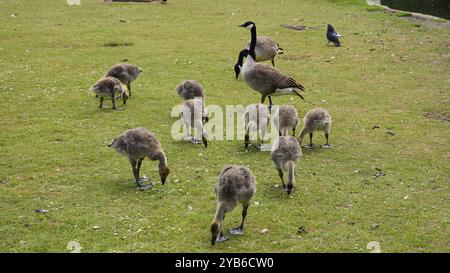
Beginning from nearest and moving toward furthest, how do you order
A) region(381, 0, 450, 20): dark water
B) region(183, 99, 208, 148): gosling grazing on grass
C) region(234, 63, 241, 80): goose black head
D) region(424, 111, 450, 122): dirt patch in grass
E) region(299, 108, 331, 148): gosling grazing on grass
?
region(299, 108, 331, 148): gosling grazing on grass, region(183, 99, 208, 148): gosling grazing on grass, region(424, 111, 450, 122): dirt patch in grass, region(234, 63, 241, 80): goose black head, region(381, 0, 450, 20): dark water

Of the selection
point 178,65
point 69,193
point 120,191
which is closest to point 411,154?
point 120,191

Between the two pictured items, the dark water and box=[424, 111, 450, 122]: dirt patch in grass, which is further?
the dark water

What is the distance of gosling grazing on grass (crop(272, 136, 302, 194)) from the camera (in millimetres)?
9680

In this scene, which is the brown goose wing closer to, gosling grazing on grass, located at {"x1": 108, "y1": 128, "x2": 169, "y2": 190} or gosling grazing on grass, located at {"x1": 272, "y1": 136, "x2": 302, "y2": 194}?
gosling grazing on grass, located at {"x1": 272, "y1": 136, "x2": 302, "y2": 194}

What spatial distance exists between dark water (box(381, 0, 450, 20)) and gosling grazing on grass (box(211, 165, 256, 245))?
73.2ft

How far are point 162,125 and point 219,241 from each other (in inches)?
218

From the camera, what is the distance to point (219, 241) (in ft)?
27.1

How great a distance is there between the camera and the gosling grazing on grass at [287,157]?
968 cm

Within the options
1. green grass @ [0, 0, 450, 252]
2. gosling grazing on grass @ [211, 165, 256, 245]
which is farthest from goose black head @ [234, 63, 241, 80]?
gosling grazing on grass @ [211, 165, 256, 245]

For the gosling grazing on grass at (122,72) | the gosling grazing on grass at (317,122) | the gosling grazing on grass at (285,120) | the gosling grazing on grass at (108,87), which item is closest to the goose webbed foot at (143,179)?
the gosling grazing on grass at (285,120)

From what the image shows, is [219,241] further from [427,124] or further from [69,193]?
[427,124]

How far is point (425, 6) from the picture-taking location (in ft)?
97.1

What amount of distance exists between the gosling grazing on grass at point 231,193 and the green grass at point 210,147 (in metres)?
0.24

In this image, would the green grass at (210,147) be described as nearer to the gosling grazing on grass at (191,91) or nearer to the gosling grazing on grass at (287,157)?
the gosling grazing on grass at (287,157)
